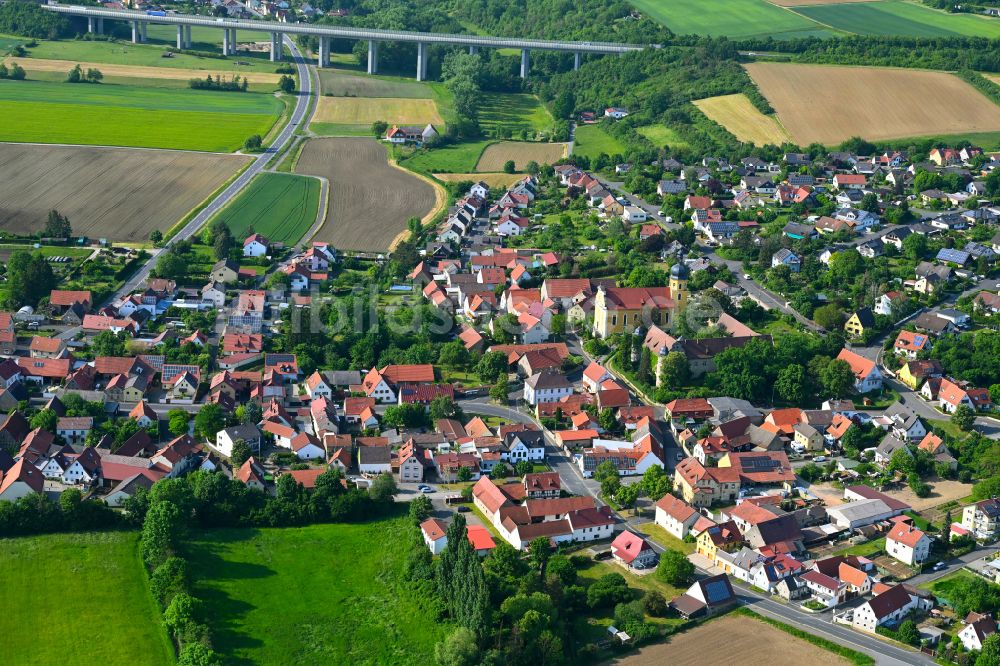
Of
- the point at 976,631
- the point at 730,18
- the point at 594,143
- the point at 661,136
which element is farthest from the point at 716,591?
the point at 730,18

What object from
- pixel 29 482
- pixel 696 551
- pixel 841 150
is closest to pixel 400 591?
pixel 696 551

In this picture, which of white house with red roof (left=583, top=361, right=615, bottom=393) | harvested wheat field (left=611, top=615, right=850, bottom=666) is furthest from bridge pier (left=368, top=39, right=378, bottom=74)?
harvested wheat field (left=611, top=615, right=850, bottom=666)

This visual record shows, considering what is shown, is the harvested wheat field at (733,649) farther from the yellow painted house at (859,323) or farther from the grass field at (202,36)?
the grass field at (202,36)

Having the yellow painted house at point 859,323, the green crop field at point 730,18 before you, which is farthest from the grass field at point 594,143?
the yellow painted house at point 859,323

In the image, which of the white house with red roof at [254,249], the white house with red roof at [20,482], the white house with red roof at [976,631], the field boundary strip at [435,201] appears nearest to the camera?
the white house with red roof at [976,631]

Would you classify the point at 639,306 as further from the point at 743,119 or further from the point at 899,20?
the point at 899,20

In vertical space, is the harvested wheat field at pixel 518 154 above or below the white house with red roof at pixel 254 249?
above
